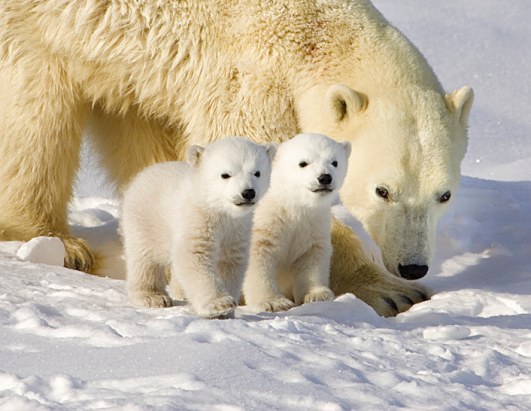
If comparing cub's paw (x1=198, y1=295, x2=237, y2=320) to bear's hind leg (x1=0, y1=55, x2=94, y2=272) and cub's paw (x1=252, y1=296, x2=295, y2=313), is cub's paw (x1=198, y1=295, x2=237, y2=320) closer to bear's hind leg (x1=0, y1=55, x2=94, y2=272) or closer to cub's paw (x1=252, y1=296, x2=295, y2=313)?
cub's paw (x1=252, y1=296, x2=295, y2=313)

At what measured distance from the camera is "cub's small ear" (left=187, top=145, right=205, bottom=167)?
12.5 ft

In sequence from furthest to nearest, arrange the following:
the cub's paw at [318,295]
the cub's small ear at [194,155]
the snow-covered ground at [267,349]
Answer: the cub's paw at [318,295] < the cub's small ear at [194,155] < the snow-covered ground at [267,349]

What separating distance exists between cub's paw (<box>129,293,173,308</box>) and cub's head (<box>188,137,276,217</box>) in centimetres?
50

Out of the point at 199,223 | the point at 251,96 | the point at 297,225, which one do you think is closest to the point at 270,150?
the point at 199,223

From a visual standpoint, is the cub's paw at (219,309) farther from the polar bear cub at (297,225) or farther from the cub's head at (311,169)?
the cub's head at (311,169)

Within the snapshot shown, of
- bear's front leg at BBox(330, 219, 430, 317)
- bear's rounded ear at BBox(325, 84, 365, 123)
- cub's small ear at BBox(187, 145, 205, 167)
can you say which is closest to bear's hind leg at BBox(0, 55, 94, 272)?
bear's front leg at BBox(330, 219, 430, 317)

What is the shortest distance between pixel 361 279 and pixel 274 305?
1182 mm

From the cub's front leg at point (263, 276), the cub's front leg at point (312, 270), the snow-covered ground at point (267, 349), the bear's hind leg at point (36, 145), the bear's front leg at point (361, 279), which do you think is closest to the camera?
the snow-covered ground at point (267, 349)

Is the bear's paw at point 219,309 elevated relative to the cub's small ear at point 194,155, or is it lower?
lower

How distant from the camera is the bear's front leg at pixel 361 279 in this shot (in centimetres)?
505

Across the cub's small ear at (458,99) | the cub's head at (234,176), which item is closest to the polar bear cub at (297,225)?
the cub's head at (234,176)

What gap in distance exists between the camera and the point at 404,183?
465 cm

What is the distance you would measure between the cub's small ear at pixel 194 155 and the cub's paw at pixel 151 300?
550mm

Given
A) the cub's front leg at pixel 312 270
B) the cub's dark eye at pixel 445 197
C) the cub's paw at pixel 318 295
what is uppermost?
the cub's dark eye at pixel 445 197
